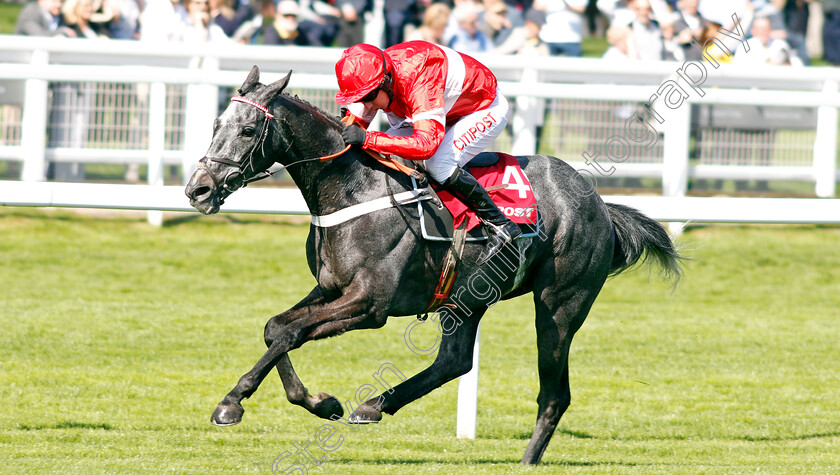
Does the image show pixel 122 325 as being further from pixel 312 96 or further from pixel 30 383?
pixel 312 96

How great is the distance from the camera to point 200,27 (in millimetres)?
Result: 10461

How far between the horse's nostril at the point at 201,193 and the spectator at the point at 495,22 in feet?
24.7

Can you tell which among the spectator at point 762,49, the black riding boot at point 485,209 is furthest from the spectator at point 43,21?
the black riding boot at point 485,209

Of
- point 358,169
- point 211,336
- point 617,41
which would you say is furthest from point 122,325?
point 617,41

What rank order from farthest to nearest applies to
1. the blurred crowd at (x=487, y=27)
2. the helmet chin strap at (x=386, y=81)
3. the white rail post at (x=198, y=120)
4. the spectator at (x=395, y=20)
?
the spectator at (x=395, y=20) < the blurred crowd at (x=487, y=27) < the white rail post at (x=198, y=120) < the helmet chin strap at (x=386, y=81)

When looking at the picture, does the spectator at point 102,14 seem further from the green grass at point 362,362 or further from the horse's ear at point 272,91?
the horse's ear at point 272,91

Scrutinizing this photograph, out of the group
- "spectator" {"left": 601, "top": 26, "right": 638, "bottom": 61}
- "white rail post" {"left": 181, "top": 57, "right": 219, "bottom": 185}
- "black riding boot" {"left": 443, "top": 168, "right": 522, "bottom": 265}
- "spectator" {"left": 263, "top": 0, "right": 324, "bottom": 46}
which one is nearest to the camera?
"black riding boot" {"left": 443, "top": 168, "right": 522, "bottom": 265}

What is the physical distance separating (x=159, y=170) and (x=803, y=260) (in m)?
5.39

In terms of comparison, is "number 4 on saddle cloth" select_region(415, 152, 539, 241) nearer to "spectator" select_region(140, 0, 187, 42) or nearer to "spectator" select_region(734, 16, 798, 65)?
"spectator" select_region(734, 16, 798, 65)

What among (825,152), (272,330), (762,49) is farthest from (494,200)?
(762,49)

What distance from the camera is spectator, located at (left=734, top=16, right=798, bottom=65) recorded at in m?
10.4

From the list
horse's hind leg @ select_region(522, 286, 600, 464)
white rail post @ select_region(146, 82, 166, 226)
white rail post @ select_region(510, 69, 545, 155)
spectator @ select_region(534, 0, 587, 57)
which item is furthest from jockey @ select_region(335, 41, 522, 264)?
spectator @ select_region(534, 0, 587, 57)

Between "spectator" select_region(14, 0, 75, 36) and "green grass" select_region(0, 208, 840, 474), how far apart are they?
1.98 m

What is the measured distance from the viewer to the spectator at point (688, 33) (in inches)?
395
